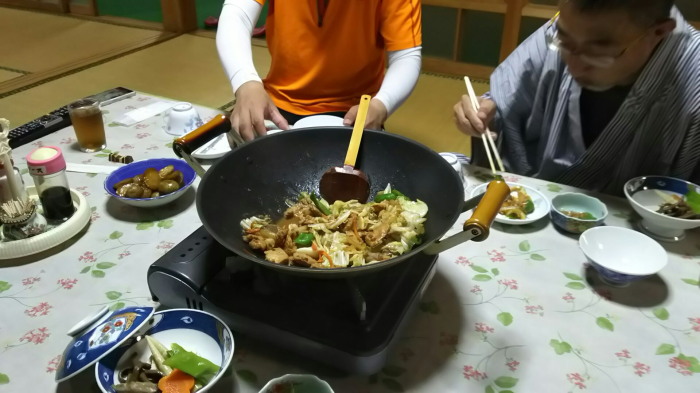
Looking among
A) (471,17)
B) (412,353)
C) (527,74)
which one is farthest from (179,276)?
(471,17)

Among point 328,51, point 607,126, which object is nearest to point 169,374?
point 607,126

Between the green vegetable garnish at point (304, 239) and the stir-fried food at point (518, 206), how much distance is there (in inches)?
19.6

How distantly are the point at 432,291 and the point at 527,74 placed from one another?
0.93 metres

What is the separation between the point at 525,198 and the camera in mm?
1239

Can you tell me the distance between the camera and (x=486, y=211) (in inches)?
30.5

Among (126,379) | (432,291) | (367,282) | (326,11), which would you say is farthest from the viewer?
(326,11)

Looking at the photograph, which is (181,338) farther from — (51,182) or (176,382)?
(51,182)

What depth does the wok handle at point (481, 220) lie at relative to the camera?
29.6 inches

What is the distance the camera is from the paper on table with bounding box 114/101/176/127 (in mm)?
1690

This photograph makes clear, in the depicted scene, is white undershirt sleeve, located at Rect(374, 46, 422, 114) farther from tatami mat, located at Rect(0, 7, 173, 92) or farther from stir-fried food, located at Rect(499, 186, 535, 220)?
tatami mat, located at Rect(0, 7, 173, 92)

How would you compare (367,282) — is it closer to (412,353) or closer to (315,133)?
(412,353)

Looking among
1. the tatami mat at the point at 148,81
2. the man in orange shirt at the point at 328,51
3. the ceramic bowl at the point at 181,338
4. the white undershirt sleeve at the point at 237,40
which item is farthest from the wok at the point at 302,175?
the tatami mat at the point at 148,81

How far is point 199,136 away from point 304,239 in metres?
0.32

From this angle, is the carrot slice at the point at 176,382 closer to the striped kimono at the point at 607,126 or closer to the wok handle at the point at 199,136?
the wok handle at the point at 199,136
